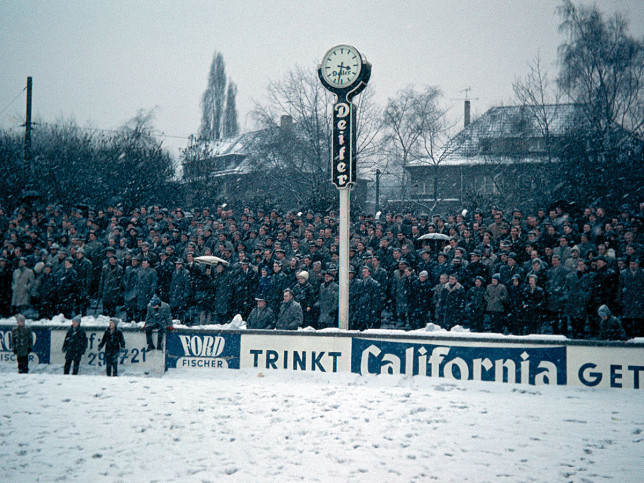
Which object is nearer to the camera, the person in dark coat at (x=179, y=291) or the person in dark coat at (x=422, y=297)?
the person in dark coat at (x=422, y=297)

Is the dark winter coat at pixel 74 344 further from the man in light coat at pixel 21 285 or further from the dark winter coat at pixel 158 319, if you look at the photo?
the man in light coat at pixel 21 285

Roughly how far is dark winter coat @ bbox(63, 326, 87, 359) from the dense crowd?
4.83 ft

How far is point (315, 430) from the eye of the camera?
792 centimetres

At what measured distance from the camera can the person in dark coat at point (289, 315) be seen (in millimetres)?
11856

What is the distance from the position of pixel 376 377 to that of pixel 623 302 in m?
5.10

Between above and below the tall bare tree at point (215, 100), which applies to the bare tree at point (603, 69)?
below

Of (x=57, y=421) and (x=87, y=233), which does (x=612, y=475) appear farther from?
(x=87, y=233)

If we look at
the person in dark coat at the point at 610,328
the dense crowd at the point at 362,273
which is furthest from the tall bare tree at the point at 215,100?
the person in dark coat at the point at 610,328

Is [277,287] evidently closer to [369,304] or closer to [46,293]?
[369,304]

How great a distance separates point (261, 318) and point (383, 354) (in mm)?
2952

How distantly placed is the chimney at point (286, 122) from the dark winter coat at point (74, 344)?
22558 mm

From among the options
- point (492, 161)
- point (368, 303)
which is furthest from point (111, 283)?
point (492, 161)

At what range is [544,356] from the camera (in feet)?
32.5

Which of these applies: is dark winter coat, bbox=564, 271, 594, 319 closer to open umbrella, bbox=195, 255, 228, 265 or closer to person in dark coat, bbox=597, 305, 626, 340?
person in dark coat, bbox=597, 305, 626, 340
